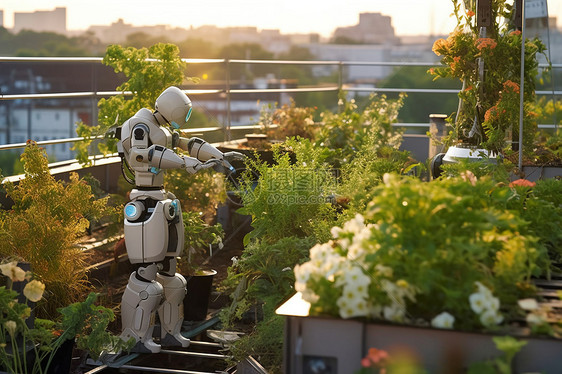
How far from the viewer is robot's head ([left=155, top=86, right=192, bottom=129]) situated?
4.24m

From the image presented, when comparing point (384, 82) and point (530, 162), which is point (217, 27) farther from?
point (530, 162)

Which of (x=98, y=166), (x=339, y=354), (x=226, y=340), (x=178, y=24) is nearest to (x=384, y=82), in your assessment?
(x=98, y=166)

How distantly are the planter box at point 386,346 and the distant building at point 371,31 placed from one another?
28.6 meters

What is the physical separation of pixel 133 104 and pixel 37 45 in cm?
3559

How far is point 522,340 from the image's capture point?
6.31ft

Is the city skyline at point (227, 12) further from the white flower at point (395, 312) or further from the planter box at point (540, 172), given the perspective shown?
the white flower at point (395, 312)

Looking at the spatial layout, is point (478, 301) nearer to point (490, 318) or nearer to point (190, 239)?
point (490, 318)

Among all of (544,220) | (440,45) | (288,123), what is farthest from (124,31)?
(544,220)

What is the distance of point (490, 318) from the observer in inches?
77.0

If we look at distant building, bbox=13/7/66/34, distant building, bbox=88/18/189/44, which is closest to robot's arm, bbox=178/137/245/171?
distant building, bbox=88/18/189/44

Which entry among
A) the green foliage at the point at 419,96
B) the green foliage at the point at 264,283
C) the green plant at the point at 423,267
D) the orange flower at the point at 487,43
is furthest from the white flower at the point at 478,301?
the green foliage at the point at 419,96

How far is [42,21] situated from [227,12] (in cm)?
973

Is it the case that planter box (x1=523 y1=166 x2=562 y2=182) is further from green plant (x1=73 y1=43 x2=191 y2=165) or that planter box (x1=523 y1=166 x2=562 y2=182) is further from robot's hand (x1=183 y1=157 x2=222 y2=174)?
green plant (x1=73 y1=43 x2=191 y2=165)

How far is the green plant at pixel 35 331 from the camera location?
113 inches
